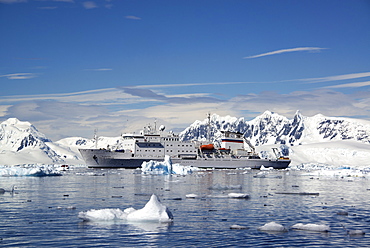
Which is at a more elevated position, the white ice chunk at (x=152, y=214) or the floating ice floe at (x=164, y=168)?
the floating ice floe at (x=164, y=168)

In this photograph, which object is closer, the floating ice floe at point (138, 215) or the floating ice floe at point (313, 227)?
the floating ice floe at point (313, 227)

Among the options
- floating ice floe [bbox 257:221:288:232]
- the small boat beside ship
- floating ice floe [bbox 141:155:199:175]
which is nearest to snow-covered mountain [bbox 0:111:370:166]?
the small boat beside ship

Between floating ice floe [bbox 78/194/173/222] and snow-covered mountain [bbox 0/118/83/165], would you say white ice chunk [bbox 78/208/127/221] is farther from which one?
snow-covered mountain [bbox 0/118/83/165]

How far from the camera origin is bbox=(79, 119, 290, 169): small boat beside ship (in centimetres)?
7231

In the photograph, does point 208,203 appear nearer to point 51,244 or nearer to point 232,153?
point 51,244

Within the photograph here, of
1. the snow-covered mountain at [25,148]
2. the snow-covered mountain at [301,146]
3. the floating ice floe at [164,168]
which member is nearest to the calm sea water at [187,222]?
the floating ice floe at [164,168]

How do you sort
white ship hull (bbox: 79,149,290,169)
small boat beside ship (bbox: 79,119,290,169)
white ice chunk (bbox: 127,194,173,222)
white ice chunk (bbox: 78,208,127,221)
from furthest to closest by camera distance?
1. small boat beside ship (bbox: 79,119,290,169)
2. white ship hull (bbox: 79,149,290,169)
3. white ice chunk (bbox: 78,208,127,221)
4. white ice chunk (bbox: 127,194,173,222)

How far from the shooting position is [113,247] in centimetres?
1151

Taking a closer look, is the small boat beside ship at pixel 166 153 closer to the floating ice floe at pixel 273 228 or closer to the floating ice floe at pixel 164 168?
the floating ice floe at pixel 164 168

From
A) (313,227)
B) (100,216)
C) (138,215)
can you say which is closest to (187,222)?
(138,215)

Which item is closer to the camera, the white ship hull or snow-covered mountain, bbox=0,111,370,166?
the white ship hull

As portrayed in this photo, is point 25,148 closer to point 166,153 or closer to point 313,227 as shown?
point 166,153

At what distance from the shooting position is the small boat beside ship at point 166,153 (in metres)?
72.3

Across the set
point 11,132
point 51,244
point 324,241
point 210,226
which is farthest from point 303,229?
point 11,132
